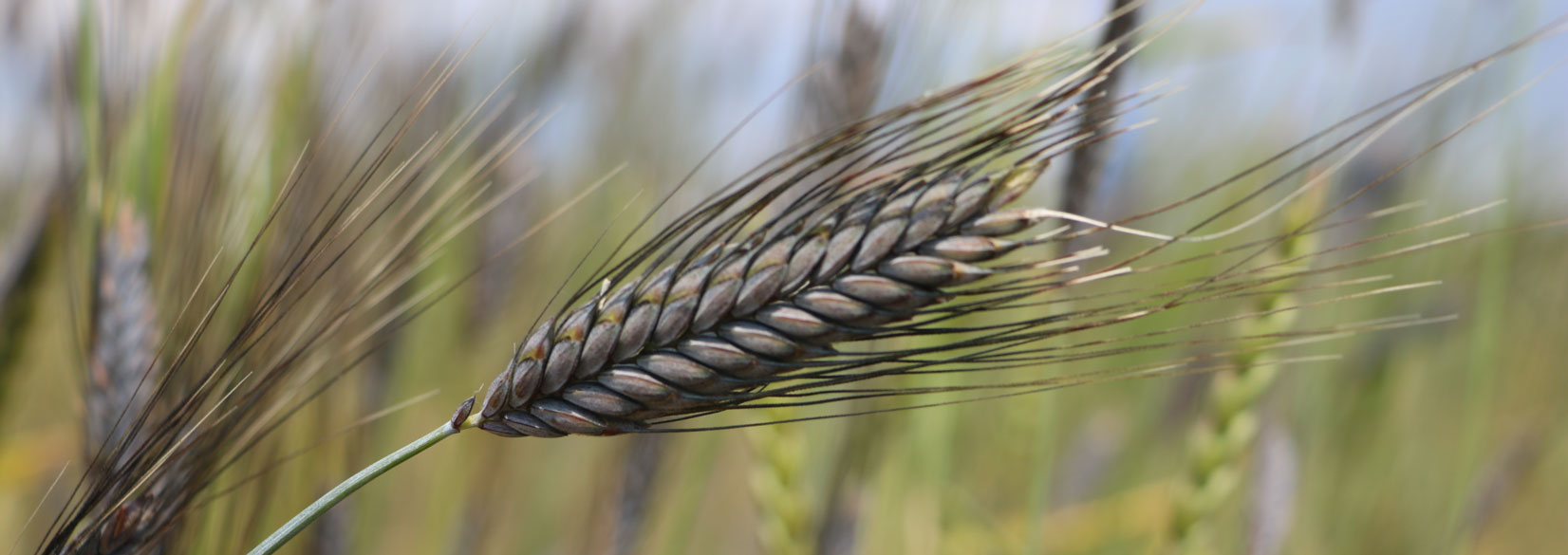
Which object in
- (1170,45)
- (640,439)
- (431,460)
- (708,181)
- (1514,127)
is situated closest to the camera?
(1514,127)

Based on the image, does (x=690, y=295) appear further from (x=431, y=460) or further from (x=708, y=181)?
(x=431, y=460)

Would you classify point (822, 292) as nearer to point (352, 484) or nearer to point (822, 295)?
point (822, 295)

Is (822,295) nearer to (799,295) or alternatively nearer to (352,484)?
(799,295)

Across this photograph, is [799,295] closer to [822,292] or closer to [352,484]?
[822,292]

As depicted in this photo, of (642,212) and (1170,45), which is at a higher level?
(642,212)

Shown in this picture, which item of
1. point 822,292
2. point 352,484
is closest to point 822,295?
point 822,292

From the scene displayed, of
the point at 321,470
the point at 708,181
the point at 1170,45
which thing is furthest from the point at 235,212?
the point at 1170,45

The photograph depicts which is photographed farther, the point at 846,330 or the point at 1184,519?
the point at 1184,519

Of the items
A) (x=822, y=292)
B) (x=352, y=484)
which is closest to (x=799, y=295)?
(x=822, y=292)

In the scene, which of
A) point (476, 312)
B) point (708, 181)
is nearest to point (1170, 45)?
point (708, 181)

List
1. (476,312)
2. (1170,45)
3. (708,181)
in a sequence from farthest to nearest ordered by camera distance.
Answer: (708,181) → (476,312) → (1170,45)

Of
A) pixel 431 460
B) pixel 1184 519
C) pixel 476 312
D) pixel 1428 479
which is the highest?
pixel 476 312
